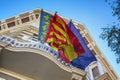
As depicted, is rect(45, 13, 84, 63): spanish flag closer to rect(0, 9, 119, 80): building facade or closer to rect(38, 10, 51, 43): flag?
rect(38, 10, 51, 43): flag

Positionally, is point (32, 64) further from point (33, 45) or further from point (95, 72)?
point (95, 72)

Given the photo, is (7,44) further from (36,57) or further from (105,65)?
(105,65)

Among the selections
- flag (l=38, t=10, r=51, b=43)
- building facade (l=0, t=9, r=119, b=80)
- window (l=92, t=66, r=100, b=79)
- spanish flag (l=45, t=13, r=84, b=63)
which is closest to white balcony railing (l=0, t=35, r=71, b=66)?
building facade (l=0, t=9, r=119, b=80)

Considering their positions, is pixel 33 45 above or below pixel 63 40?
below

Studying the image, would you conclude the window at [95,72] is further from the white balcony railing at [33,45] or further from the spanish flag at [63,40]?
the white balcony railing at [33,45]

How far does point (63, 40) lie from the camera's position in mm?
13656

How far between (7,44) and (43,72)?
75.2 inches

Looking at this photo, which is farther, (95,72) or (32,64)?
(95,72)

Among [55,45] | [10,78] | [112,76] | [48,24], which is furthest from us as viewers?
[112,76]

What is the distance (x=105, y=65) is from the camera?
22953 millimetres

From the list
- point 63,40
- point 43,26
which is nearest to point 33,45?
point 63,40

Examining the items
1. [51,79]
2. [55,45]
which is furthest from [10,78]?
[55,45]

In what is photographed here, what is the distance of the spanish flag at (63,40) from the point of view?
1325 cm

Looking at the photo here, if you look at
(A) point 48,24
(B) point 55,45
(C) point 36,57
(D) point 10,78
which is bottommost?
(D) point 10,78
